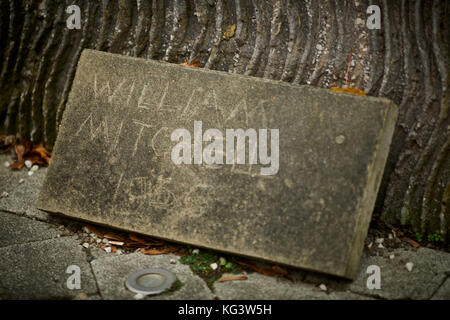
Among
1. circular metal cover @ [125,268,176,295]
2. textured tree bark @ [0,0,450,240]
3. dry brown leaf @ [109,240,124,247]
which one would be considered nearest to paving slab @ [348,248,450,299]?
textured tree bark @ [0,0,450,240]

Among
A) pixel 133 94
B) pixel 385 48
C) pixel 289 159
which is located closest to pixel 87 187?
pixel 133 94

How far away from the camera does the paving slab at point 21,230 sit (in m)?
2.73

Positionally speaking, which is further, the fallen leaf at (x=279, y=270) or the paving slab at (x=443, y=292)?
the fallen leaf at (x=279, y=270)

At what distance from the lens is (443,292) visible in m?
2.29

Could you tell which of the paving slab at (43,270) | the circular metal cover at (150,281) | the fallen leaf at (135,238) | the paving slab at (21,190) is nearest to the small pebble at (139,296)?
the circular metal cover at (150,281)

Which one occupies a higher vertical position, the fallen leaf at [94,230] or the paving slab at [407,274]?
the fallen leaf at [94,230]

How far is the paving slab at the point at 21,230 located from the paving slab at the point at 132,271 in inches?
19.4

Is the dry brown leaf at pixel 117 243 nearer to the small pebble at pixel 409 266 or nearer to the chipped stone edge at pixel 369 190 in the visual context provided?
the chipped stone edge at pixel 369 190

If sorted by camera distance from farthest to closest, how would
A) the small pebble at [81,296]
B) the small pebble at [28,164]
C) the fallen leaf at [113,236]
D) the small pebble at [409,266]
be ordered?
1. the small pebble at [28,164]
2. the fallen leaf at [113,236]
3. the small pebble at [409,266]
4. the small pebble at [81,296]

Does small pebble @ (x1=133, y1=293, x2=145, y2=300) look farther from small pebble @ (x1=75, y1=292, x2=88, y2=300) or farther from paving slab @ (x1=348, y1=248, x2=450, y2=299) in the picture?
paving slab @ (x1=348, y1=248, x2=450, y2=299)

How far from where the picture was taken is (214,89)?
8.56 feet

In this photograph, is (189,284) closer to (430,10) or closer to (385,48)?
(385,48)

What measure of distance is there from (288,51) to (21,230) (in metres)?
2.28

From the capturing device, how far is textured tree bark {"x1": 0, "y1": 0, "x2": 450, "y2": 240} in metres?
2.72
